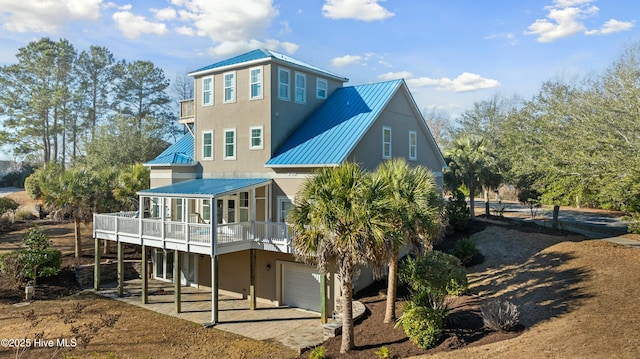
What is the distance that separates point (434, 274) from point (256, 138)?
11075 millimetres

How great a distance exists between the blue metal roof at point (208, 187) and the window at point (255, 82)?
4.28m

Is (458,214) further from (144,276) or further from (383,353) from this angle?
(144,276)

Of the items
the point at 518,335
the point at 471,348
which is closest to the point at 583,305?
the point at 518,335

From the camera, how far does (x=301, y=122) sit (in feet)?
73.8

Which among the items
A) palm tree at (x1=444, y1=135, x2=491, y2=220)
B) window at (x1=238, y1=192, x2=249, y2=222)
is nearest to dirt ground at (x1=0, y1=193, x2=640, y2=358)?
window at (x1=238, y1=192, x2=249, y2=222)

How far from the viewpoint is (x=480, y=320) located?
14.5m

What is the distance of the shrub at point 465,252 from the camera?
21906mm

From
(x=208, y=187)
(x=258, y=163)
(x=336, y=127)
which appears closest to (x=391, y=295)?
(x=336, y=127)

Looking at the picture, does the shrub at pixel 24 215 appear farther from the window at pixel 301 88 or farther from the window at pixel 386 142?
the window at pixel 386 142

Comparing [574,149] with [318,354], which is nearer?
[318,354]

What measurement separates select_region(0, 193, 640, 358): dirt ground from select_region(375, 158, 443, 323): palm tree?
2.65m

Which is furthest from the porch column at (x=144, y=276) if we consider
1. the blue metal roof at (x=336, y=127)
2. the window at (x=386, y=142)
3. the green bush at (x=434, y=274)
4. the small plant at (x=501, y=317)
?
the small plant at (x=501, y=317)

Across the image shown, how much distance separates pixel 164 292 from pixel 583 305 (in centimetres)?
1908

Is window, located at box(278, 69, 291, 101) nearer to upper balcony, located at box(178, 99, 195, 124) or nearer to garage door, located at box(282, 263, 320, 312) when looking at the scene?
upper balcony, located at box(178, 99, 195, 124)
